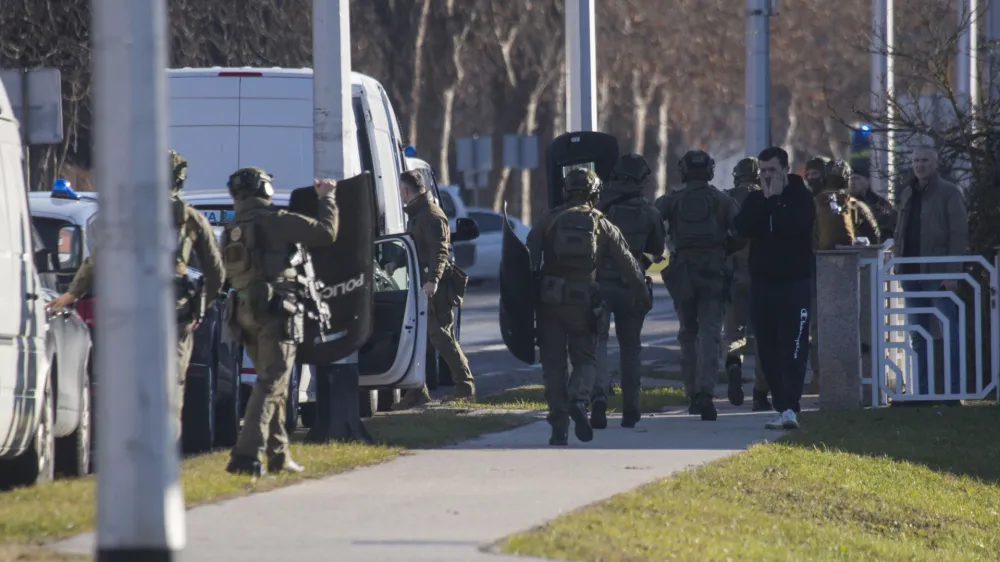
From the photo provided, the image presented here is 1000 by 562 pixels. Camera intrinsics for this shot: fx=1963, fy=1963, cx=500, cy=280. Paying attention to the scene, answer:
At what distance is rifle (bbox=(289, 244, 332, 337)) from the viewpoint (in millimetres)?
9258

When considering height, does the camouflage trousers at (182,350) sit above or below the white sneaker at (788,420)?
above

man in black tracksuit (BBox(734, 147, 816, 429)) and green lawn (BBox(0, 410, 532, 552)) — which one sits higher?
man in black tracksuit (BBox(734, 147, 816, 429))

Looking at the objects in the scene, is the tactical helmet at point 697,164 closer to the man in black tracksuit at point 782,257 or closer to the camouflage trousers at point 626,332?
the man in black tracksuit at point 782,257

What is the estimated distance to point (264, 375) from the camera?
9156 millimetres

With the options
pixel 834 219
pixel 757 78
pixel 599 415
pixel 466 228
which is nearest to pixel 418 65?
pixel 757 78

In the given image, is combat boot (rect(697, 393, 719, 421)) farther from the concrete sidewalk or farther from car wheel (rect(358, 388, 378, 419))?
car wheel (rect(358, 388, 378, 419))

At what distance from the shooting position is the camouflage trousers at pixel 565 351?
10953mm

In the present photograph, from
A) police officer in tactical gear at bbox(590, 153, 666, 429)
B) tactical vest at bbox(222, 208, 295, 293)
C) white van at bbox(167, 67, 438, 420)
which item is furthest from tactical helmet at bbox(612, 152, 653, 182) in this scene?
tactical vest at bbox(222, 208, 295, 293)

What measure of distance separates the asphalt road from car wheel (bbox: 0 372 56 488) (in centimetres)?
647

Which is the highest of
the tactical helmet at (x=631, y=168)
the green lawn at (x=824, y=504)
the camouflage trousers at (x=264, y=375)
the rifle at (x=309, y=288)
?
the tactical helmet at (x=631, y=168)

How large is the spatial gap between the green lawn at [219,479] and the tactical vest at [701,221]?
1607mm

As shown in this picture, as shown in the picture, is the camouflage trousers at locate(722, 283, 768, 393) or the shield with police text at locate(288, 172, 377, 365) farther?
the camouflage trousers at locate(722, 283, 768, 393)

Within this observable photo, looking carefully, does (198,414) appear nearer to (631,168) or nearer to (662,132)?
(631,168)

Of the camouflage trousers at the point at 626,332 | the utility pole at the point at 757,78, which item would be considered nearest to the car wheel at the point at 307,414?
the camouflage trousers at the point at 626,332
